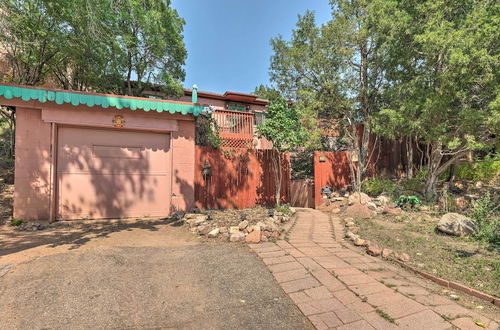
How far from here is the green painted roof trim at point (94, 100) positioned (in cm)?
500

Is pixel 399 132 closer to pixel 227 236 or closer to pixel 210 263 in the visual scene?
pixel 227 236

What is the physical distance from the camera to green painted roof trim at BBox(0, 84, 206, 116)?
500cm

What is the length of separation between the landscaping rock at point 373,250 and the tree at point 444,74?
4513 millimetres

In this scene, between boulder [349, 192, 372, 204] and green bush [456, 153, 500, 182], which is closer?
boulder [349, 192, 372, 204]

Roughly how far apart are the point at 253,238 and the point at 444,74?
6903 millimetres

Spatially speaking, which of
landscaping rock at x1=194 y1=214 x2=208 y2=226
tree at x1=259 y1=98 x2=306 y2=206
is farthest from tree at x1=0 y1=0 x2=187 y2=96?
landscaping rock at x1=194 y1=214 x2=208 y2=226

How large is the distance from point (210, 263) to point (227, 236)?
1172mm

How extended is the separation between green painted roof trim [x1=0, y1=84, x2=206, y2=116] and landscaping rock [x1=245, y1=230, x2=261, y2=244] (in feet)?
11.9

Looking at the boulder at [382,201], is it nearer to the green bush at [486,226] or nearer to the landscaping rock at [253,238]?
the green bush at [486,226]

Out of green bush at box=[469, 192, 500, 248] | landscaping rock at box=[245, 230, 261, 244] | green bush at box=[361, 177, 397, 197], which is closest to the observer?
green bush at box=[469, 192, 500, 248]

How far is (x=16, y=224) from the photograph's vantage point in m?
5.14

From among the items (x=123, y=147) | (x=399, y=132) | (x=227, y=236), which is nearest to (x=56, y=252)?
(x=227, y=236)

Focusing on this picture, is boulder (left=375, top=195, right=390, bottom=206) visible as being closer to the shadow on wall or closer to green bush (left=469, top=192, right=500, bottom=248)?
green bush (left=469, top=192, right=500, bottom=248)

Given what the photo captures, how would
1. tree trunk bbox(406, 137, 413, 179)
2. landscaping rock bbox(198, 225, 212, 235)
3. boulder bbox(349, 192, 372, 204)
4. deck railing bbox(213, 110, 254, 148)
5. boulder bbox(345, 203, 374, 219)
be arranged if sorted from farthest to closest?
deck railing bbox(213, 110, 254, 148)
tree trunk bbox(406, 137, 413, 179)
boulder bbox(349, 192, 372, 204)
boulder bbox(345, 203, 374, 219)
landscaping rock bbox(198, 225, 212, 235)
